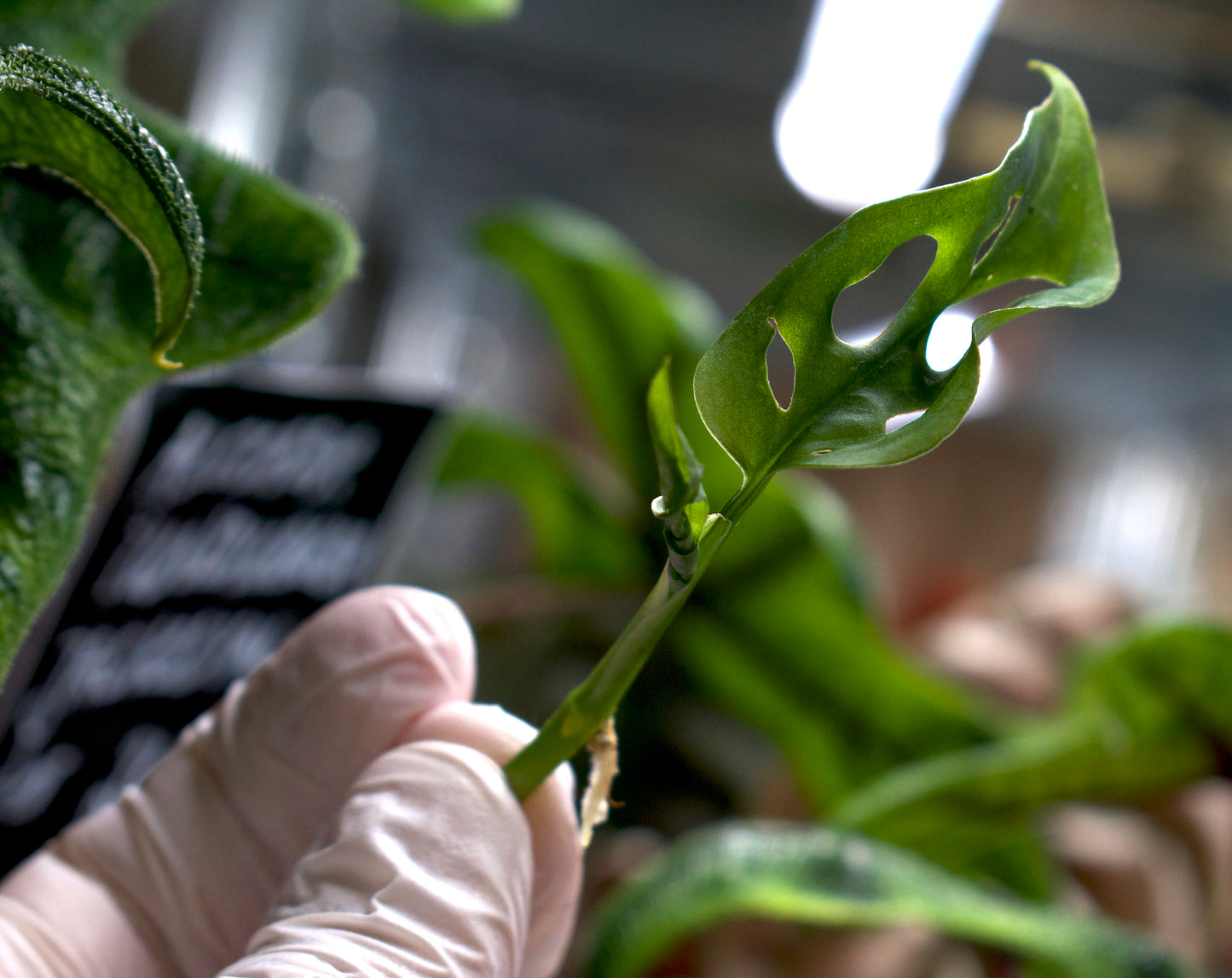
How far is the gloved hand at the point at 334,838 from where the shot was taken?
221 millimetres

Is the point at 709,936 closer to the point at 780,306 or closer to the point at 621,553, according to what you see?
the point at 621,553

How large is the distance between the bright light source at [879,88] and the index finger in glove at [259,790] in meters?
0.94

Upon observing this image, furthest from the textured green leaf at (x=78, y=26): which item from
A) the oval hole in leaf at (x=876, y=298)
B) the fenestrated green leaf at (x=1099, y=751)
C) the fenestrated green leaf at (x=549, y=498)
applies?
the oval hole in leaf at (x=876, y=298)

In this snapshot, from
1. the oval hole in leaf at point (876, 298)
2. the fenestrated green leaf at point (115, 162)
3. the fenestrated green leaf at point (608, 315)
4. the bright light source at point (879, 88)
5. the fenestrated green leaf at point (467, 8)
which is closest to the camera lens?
the fenestrated green leaf at point (115, 162)

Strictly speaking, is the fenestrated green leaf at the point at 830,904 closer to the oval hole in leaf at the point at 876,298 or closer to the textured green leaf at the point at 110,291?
the textured green leaf at the point at 110,291

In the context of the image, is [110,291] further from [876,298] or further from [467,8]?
[876,298]

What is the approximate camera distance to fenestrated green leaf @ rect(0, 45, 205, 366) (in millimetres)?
163

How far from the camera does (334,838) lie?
0.77 feet

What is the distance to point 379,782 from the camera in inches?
9.2

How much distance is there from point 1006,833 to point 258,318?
2.05 ft

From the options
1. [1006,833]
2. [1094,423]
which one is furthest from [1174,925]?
[1094,423]

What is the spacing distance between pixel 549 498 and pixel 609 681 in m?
0.63

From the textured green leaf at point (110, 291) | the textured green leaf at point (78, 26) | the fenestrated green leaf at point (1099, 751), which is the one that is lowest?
the fenestrated green leaf at point (1099, 751)

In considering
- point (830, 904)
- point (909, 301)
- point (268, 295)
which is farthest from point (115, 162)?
point (830, 904)
